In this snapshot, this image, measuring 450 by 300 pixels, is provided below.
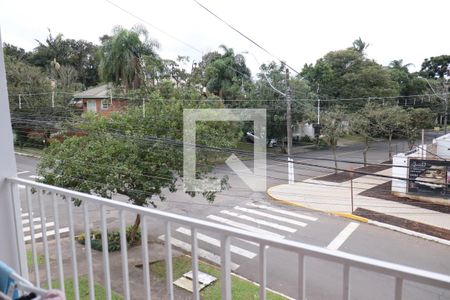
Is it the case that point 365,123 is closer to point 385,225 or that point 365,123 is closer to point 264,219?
point 385,225

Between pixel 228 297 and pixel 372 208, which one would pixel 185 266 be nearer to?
pixel 228 297

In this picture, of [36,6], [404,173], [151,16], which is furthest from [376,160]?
[36,6]

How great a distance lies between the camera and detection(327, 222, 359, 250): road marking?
19.5 feet

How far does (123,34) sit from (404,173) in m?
8.94

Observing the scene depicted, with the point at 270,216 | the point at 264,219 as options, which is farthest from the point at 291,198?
the point at 264,219

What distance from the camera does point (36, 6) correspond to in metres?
4.02

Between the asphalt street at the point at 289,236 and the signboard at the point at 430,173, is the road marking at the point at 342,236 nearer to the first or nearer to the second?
the asphalt street at the point at 289,236

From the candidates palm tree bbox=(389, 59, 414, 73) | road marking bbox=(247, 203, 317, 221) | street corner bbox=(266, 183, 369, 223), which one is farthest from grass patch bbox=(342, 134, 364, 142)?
road marking bbox=(247, 203, 317, 221)

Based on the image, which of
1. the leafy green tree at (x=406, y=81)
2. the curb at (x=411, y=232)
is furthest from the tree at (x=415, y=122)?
the curb at (x=411, y=232)

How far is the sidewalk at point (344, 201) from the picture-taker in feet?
25.2

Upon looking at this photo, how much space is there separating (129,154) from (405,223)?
5.93 metres

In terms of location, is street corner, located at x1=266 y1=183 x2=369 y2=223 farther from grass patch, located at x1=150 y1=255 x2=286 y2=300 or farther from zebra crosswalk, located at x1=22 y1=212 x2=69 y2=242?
zebra crosswalk, located at x1=22 y1=212 x2=69 y2=242

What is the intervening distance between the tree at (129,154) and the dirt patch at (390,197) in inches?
215

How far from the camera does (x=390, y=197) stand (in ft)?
30.6
